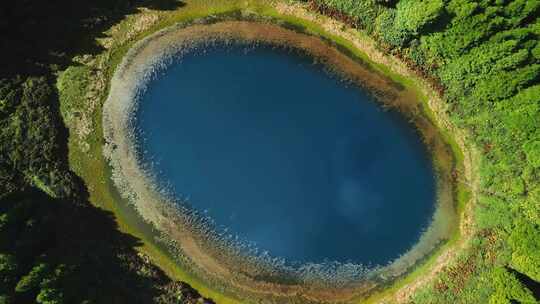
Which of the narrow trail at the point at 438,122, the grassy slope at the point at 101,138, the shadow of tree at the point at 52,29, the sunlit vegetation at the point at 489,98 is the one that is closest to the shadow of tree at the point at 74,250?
the grassy slope at the point at 101,138

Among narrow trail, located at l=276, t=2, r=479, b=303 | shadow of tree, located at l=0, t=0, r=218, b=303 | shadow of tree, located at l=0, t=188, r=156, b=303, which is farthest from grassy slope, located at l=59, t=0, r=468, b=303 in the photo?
narrow trail, located at l=276, t=2, r=479, b=303

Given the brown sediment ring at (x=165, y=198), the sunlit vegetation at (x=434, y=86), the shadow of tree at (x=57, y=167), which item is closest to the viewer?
the shadow of tree at (x=57, y=167)

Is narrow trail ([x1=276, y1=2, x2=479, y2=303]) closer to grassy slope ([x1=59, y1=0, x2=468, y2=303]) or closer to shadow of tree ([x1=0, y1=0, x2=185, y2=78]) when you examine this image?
grassy slope ([x1=59, y1=0, x2=468, y2=303])

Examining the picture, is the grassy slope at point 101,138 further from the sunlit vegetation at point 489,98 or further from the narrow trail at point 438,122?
the sunlit vegetation at point 489,98

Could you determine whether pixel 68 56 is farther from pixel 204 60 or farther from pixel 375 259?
pixel 375 259

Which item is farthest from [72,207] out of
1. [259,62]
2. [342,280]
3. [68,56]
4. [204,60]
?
[342,280]

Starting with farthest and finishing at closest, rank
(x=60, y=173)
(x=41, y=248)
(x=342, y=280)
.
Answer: (x=342, y=280)
(x=60, y=173)
(x=41, y=248)
